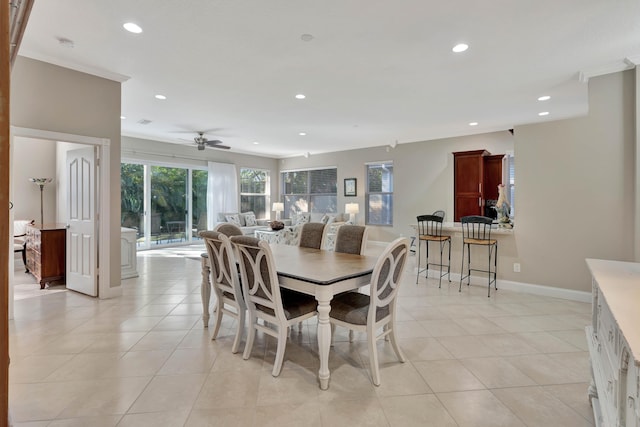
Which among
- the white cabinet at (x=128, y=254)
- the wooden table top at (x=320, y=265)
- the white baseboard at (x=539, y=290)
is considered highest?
the wooden table top at (x=320, y=265)

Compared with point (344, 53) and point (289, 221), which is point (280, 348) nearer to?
point (344, 53)

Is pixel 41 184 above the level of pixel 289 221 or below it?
above

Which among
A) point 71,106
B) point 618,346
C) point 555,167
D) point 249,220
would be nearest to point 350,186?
point 249,220

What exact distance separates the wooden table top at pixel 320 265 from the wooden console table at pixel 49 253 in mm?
3509

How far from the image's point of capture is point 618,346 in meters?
1.09

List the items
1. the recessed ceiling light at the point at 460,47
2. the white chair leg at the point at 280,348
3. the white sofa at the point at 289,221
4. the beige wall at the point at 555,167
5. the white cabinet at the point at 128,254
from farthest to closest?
the white sofa at the point at 289,221 → the white cabinet at the point at 128,254 → the beige wall at the point at 555,167 → the recessed ceiling light at the point at 460,47 → the white chair leg at the point at 280,348

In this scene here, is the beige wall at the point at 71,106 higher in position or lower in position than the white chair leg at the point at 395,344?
higher

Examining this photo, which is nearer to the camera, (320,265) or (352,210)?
(320,265)

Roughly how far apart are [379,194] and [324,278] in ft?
22.5

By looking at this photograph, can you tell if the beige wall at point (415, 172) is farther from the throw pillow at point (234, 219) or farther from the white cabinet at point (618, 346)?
the white cabinet at point (618, 346)

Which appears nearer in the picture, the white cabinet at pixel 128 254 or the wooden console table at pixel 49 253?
the wooden console table at pixel 49 253

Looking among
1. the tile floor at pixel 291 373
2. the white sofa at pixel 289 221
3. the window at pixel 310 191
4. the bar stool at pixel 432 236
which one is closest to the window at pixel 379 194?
the white sofa at pixel 289 221

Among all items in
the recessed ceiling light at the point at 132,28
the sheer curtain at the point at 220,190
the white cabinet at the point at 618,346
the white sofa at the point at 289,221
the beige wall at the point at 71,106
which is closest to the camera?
the white cabinet at the point at 618,346

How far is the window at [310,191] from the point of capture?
31.6 ft
